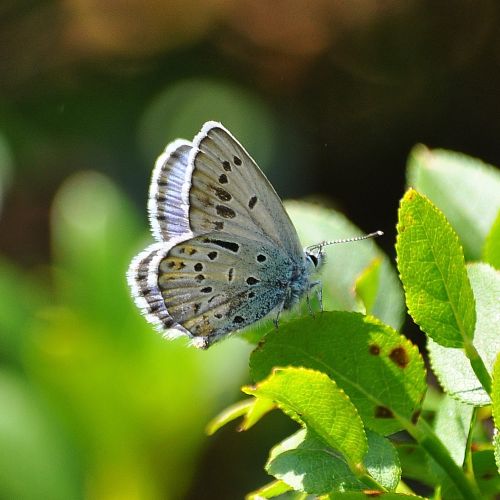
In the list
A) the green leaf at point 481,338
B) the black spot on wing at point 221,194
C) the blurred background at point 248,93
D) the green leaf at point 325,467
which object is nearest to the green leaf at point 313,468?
the green leaf at point 325,467

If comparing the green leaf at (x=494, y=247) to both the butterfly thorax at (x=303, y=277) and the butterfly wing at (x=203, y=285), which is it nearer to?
the butterfly thorax at (x=303, y=277)

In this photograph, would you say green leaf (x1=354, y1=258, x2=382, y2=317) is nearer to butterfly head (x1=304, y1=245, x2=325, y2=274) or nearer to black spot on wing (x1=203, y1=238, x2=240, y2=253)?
butterfly head (x1=304, y1=245, x2=325, y2=274)

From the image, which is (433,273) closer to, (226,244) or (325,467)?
(325,467)

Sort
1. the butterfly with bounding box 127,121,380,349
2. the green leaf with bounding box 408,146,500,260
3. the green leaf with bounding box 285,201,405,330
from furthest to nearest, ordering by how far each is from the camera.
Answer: the butterfly with bounding box 127,121,380,349 < the green leaf with bounding box 408,146,500,260 < the green leaf with bounding box 285,201,405,330

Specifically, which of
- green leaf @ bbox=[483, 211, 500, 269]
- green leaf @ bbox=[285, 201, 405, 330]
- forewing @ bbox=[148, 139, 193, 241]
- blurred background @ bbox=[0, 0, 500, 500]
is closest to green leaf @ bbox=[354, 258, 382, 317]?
Answer: green leaf @ bbox=[285, 201, 405, 330]

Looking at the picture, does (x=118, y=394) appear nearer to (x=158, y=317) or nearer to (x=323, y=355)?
(x=158, y=317)

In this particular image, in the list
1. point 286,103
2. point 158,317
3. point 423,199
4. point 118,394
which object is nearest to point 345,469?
point 423,199
